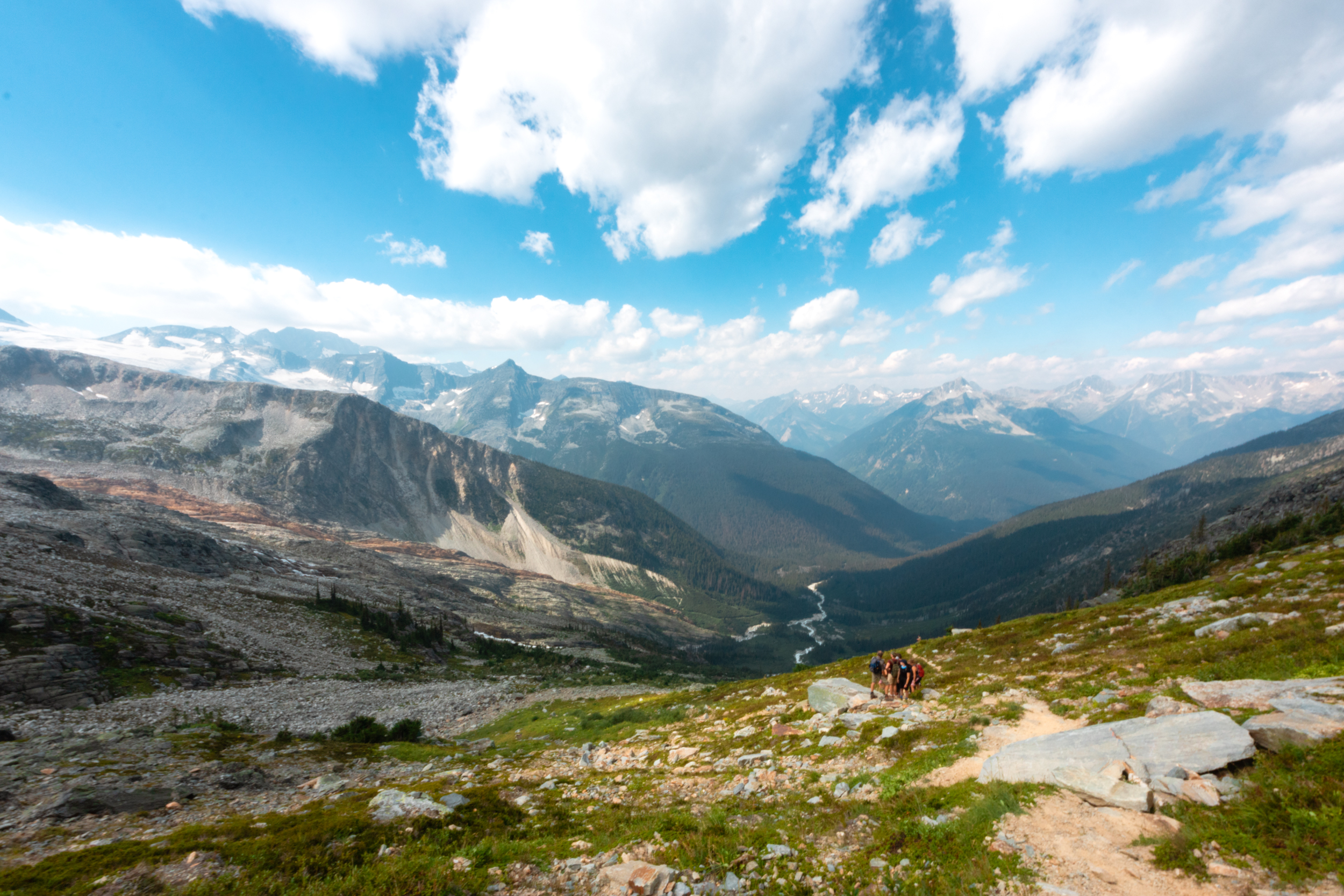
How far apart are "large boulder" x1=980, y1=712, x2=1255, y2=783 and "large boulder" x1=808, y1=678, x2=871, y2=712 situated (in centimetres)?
978

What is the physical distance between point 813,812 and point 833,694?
37.7 feet

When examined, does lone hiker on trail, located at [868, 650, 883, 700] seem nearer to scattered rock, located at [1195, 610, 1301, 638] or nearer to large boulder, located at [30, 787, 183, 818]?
scattered rock, located at [1195, 610, 1301, 638]

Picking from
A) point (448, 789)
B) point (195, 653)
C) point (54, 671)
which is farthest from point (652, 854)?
point (195, 653)

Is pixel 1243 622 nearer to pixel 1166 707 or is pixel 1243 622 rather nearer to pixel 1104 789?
pixel 1166 707

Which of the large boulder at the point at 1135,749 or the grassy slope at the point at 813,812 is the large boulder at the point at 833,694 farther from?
the large boulder at the point at 1135,749

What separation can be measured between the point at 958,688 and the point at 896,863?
1545cm

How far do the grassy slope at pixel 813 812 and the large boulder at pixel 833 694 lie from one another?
87 cm

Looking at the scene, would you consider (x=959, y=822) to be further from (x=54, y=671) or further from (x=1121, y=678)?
(x=54, y=671)

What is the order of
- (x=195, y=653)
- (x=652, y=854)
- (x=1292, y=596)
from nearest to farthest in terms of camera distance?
(x=652, y=854) < (x=1292, y=596) < (x=195, y=653)

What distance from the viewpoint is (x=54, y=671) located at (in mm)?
25656

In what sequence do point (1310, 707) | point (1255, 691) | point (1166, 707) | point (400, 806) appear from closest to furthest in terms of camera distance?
1. point (1310, 707)
2. point (1255, 691)
3. point (1166, 707)
4. point (400, 806)

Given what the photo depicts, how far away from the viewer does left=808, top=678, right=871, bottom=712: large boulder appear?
21141 mm

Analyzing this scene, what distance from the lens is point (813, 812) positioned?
37.4 feet

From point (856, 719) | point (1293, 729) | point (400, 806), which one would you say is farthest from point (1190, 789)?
point (400, 806)
